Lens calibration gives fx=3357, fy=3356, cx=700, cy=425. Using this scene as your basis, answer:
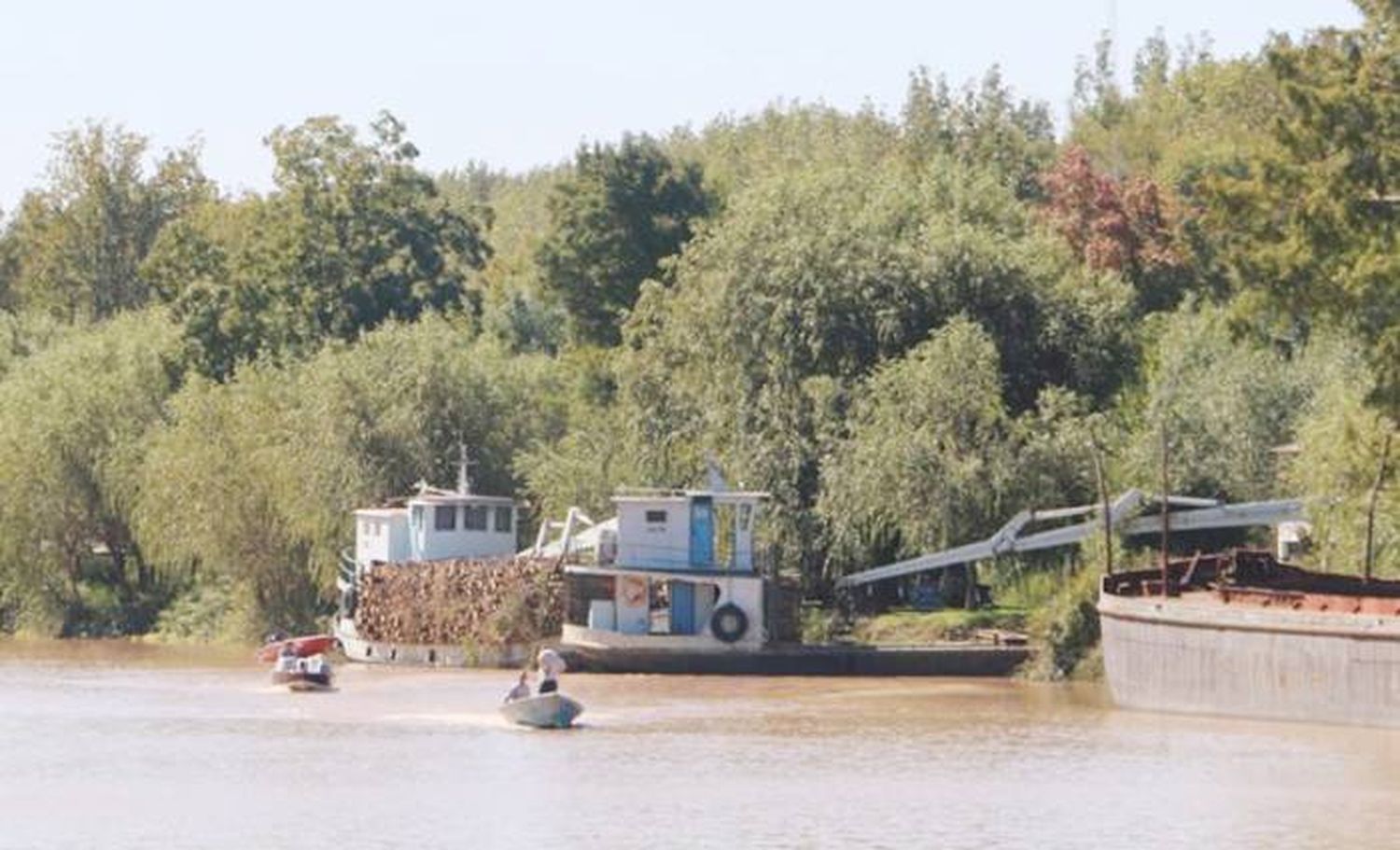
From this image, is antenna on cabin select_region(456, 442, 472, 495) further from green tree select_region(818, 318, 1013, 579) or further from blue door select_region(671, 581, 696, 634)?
green tree select_region(818, 318, 1013, 579)

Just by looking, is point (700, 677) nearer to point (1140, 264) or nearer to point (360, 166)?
point (1140, 264)

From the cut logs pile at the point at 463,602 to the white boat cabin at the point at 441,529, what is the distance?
3.78 feet

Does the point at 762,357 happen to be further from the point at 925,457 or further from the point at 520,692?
the point at 520,692

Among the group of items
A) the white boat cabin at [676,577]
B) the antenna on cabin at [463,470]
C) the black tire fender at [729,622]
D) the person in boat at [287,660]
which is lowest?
the person in boat at [287,660]

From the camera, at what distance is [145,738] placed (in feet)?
194

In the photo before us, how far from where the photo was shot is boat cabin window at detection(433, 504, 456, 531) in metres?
84.0

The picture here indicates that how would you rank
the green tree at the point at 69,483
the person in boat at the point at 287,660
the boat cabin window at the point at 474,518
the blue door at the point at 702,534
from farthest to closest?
the green tree at the point at 69,483 < the boat cabin window at the point at 474,518 < the blue door at the point at 702,534 < the person in boat at the point at 287,660

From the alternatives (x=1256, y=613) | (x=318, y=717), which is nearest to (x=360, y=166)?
(x=318, y=717)

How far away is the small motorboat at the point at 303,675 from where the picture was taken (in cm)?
7094

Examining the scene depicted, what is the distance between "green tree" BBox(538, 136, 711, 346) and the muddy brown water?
41.4 metres

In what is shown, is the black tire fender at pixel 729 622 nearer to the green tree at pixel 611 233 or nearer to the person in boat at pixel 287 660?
the person in boat at pixel 287 660

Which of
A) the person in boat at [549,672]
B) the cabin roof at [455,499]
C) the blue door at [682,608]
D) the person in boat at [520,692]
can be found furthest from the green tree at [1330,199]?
the cabin roof at [455,499]

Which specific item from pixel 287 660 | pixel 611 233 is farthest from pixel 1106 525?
pixel 611 233

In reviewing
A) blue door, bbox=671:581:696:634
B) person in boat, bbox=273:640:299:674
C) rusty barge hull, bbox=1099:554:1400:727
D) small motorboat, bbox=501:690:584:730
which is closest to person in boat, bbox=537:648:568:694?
small motorboat, bbox=501:690:584:730
